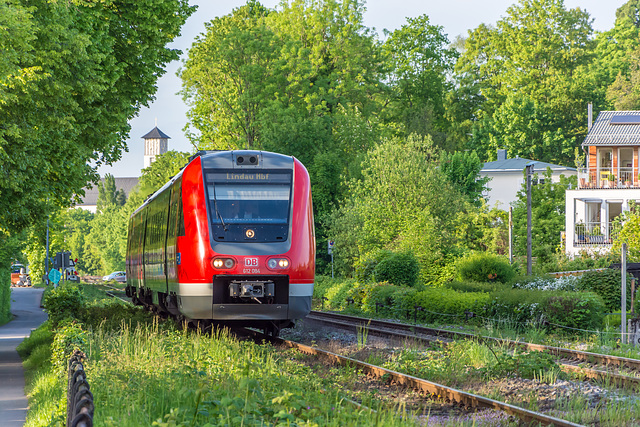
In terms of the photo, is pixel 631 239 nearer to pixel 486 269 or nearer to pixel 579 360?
pixel 486 269

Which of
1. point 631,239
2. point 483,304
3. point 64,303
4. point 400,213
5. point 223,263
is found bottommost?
Result: point 64,303

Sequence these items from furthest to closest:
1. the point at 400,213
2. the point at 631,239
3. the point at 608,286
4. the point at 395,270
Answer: the point at 400,213
the point at 631,239
the point at 395,270
the point at 608,286

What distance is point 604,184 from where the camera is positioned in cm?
5228

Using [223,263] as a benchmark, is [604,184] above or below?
above

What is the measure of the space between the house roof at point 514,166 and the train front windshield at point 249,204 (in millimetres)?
56595

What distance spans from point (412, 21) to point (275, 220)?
60769 mm

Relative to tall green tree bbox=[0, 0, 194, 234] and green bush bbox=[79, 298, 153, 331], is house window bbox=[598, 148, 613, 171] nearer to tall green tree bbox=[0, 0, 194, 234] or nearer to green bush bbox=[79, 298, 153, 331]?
green bush bbox=[79, 298, 153, 331]

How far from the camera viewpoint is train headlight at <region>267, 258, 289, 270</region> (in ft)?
50.9

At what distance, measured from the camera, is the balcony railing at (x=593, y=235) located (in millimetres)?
49469

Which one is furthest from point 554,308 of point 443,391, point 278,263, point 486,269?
point 486,269

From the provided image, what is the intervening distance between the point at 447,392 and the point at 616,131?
4770 cm

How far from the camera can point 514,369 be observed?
1233 cm

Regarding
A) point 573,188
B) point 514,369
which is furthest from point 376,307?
point 573,188

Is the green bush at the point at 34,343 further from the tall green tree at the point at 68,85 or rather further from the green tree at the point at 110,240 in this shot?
the green tree at the point at 110,240
